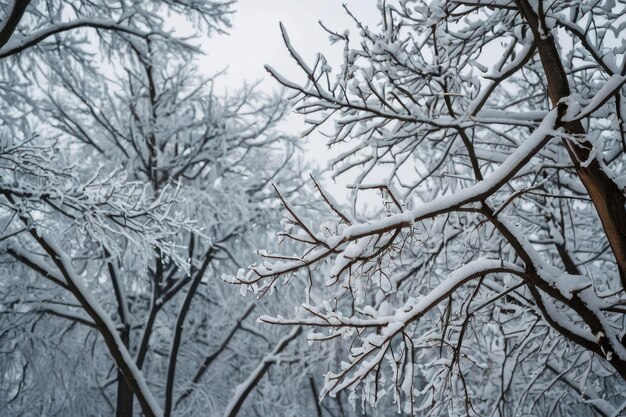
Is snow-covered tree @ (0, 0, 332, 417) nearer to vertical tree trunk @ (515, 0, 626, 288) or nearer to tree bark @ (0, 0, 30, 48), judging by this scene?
tree bark @ (0, 0, 30, 48)

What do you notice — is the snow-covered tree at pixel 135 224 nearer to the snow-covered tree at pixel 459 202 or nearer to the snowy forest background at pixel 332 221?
the snowy forest background at pixel 332 221

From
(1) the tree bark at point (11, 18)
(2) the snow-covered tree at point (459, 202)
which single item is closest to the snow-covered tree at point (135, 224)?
(1) the tree bark at point (11, 18)

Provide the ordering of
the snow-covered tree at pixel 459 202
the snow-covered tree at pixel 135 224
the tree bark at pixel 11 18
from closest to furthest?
the snow-covered tree at pixel 459 202 < the tree bark at pixel 11 18 < the snow-covered tree at pixel 135 224

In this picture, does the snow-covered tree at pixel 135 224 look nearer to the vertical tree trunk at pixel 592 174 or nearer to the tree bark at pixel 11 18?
the tree bark at pixel 11 18

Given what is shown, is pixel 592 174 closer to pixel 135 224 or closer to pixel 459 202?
pixel 459 202

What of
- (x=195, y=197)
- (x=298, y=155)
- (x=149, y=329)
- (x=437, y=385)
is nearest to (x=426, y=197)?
(x=298, y=155)

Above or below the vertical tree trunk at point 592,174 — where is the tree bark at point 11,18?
above

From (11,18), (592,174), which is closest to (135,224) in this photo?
(11,18)

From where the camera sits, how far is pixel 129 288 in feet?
26.5

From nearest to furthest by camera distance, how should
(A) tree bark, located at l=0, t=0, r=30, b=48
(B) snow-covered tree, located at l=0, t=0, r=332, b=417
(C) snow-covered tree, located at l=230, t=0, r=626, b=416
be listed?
1. (C) snow-covered tree, located at l=230, t=0, r=626, b=416
2. (A) tree bark, located at l=0, t=0, r=30, b=48
3. (B) snow-covered tree, located at l=0, t=0, r=332, b=417

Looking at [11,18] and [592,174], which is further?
[11,18]

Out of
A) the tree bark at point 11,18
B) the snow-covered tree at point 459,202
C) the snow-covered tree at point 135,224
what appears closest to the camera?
the snow-covered tree at point 459,202

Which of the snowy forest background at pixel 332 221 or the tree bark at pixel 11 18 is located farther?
the tree bark at pixel 11 18

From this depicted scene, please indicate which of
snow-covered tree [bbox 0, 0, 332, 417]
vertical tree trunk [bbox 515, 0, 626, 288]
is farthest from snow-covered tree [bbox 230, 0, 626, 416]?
snow-covered tree [bbox 0, 0, 332, 417]
